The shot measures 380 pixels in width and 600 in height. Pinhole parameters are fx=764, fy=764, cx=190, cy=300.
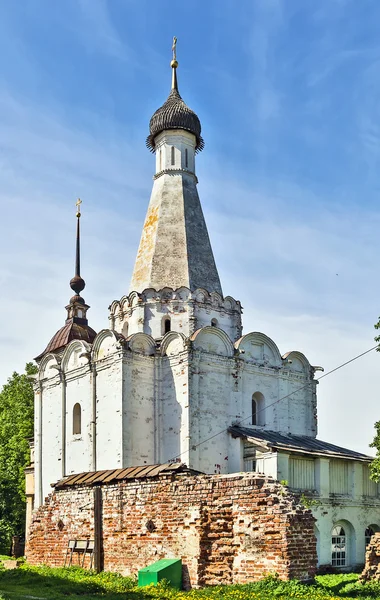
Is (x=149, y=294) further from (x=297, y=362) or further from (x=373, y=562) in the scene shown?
(x=373, y=562)

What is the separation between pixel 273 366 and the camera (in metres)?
27.9

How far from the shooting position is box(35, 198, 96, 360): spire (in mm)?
35781

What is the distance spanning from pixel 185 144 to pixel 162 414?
11.5 meters

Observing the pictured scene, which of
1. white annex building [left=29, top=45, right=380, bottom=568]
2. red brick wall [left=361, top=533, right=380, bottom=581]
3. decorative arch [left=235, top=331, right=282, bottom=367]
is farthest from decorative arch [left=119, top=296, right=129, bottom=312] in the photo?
red brick wall [left=361, top=533, right=380, bottom=581]

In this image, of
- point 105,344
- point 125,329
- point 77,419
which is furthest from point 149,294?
point 77,419

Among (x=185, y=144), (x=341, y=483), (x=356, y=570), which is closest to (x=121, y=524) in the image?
(x=356, y=570)

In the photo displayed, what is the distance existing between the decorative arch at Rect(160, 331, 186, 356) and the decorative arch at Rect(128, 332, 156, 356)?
36 centimetres

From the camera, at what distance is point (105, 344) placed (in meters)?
26.3

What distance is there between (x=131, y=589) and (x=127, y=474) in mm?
2463

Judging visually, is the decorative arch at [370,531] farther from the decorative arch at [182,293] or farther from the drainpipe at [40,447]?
the drainpipe at [40,447]

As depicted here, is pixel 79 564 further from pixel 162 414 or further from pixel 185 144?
pixel 185 144

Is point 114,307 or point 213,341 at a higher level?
point 114,307

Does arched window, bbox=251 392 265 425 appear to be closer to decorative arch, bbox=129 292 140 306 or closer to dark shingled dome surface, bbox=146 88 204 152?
decorative arch, bbox=129 292 140 306

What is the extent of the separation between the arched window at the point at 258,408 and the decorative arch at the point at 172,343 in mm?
3515
